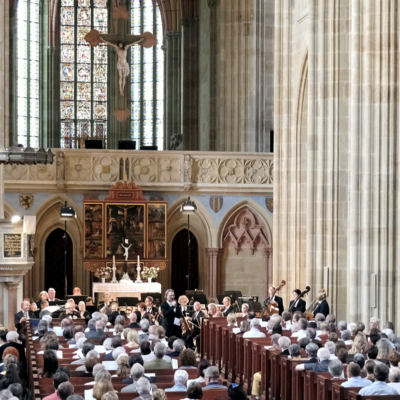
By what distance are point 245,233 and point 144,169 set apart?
3.59 m

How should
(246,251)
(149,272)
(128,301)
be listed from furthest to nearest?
(246,251), (149,272), (128,301)

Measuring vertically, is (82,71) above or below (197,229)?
above

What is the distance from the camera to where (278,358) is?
11805mm

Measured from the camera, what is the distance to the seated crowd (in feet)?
29.0

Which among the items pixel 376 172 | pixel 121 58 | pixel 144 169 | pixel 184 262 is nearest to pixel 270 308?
pixel 376 172

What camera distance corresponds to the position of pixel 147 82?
1549 inches

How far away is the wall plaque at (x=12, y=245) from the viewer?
58.2 feet

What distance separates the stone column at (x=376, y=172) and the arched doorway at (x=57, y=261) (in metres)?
12.1

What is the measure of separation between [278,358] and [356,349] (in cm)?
98

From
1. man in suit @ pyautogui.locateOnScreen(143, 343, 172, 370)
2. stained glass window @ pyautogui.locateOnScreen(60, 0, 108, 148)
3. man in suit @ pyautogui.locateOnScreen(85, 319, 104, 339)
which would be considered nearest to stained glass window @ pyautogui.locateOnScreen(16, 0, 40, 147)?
stained glass window @ pyautogui.locateOnScreen(60, 0, 108, 148)

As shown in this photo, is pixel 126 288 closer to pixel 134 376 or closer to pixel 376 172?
pixel 376 172

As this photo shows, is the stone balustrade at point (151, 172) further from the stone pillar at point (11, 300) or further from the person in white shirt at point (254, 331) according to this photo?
the person in white shirt at point (254, 331)

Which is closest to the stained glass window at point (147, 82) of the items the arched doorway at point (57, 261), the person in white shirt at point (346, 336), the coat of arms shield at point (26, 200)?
the arched doorway at point (57, 261)

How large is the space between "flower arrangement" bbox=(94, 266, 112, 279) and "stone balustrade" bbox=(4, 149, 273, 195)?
8.19ft
